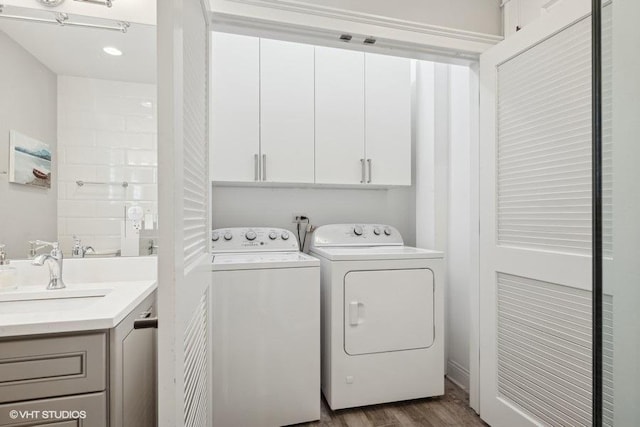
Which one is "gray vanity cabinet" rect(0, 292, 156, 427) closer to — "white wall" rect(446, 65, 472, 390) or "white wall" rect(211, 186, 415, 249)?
"white wall" rect(211, 186, 415, 249)

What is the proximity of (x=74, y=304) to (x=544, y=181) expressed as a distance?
2.09 metres

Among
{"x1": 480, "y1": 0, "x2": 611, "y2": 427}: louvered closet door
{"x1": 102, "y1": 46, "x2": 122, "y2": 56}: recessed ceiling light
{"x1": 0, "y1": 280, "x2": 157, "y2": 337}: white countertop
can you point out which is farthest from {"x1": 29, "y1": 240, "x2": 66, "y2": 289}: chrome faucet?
{"x1": 480, "y1": 0, "x2": 611, "y2": 427}: louvered closet door

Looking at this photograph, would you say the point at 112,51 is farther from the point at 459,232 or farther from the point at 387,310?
the point at 459,232

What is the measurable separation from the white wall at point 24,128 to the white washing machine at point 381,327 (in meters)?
1.45

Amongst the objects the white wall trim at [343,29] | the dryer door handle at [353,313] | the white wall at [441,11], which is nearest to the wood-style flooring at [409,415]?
the dryer door handle at [353,313]

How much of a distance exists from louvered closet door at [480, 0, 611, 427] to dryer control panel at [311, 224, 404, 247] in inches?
32.2

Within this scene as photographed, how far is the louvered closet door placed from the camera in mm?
1208

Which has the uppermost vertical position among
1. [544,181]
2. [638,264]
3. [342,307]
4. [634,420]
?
[544,181]

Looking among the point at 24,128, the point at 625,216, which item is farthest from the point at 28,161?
the point at 625,216

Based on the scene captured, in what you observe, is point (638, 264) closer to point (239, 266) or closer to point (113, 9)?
point (239, 266)

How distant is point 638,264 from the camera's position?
55 centimetres

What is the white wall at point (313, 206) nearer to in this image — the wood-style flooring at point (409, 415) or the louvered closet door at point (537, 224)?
the louvered closet door at point (537, 224)

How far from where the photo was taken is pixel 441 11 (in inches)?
65.5

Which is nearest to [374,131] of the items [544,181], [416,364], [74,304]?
[544,181]
